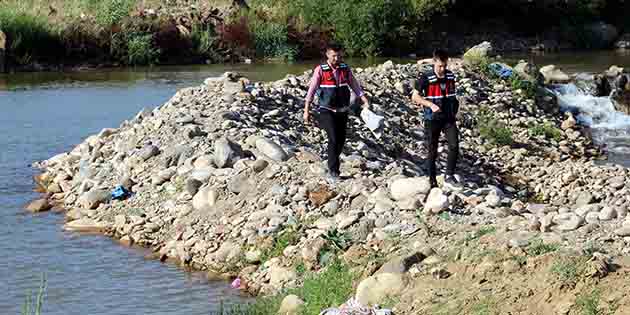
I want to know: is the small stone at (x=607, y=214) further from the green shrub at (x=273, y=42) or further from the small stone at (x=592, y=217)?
the green shrub at (x=273, y=42)

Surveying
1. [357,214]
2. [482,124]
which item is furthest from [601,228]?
[482,124]

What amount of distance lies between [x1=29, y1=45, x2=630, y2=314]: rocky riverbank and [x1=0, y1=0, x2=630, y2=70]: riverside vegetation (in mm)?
20162

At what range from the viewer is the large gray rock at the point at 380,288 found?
949cm

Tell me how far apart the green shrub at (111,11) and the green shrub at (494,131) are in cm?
2317

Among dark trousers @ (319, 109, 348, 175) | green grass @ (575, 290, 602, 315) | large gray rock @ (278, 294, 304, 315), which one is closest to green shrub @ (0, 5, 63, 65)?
dark trousers @ (319, 109, 348, 175)

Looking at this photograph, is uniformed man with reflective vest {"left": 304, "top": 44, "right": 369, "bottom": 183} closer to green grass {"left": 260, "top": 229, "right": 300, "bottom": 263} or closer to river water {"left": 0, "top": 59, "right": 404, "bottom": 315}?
green grass {"left": 260, "top": 229, "right": 300, "bottom": 263}

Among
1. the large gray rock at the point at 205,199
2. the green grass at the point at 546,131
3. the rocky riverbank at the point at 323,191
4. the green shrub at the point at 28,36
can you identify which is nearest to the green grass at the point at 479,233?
the rocky riverbank at the point at 323,191

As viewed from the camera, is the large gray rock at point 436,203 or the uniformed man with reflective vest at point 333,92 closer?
the large gray rock at point 436,203

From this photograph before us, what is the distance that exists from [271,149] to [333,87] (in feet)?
6.90

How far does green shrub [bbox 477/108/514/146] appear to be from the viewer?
19.5 metres

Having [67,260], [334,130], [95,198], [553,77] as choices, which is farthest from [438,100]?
[553,77]

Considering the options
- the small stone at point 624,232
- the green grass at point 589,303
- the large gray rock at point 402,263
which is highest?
the small stone at point 624,232

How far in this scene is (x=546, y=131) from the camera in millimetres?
21031

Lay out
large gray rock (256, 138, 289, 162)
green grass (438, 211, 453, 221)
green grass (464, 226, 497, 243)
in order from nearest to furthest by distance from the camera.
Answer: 1. green grass (464, 226, 497, 243)
2. green grass (438, 211, 453, 221)
3. large gray rock (256, 138, 289, 162)
